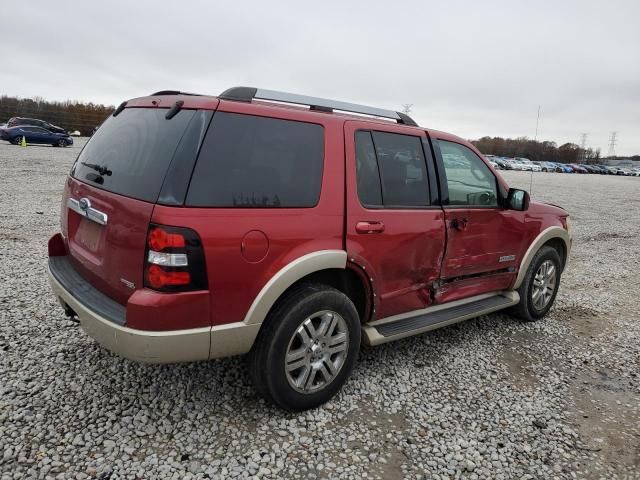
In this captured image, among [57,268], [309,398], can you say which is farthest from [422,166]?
[57,268]

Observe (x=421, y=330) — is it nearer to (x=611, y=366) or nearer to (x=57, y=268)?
(x=611, y=366)

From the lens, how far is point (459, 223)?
3.69 m

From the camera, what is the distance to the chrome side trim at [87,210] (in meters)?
2.65

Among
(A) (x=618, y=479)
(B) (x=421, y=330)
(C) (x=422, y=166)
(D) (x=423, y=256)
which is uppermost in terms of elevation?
(C) (x=422, y=166)

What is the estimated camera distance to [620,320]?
16.9ft

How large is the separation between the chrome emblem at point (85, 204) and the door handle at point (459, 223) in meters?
2.60

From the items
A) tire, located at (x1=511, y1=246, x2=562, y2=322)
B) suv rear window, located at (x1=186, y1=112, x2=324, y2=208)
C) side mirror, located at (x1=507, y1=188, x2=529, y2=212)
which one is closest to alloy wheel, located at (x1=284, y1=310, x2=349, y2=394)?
suv rear window, located at (x1=186, y1=112, x2=324, y2=208)

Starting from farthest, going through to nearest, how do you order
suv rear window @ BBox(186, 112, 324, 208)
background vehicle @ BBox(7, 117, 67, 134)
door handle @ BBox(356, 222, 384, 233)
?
background vehicle @ BBox(7, 117, 67, 134)
door handle @ BBox(356, 222, 384, 233)
suv rear window @ BBox(186, 112, 324, 208)

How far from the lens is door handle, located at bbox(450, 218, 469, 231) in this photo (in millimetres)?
3643

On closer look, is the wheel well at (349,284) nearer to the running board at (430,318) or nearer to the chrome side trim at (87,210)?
the running board at (430,318)

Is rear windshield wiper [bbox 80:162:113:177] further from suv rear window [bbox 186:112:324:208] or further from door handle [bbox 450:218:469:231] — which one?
door handle [bbox 450:218:469:231]

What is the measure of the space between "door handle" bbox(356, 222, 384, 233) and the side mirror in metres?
1.64

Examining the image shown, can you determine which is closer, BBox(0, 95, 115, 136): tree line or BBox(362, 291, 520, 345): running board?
BBox(362, 291, 520, 345): running board

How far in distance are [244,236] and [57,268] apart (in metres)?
1.55
